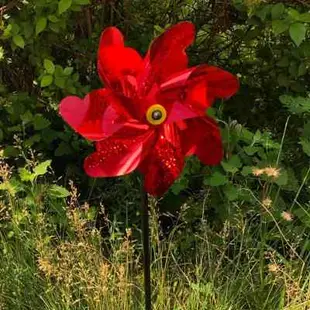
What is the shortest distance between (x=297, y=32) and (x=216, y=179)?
0.60 metres

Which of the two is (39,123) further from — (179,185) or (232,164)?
(232,164)

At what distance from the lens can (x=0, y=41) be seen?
3094 mm

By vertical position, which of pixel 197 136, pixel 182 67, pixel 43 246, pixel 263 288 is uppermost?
pixel 182 67

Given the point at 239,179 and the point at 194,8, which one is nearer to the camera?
the point at 239,179

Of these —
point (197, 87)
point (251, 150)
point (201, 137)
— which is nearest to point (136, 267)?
point (251, 150)

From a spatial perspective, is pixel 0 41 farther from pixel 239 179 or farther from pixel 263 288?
pixel 263 288

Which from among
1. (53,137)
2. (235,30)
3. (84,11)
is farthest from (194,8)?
(53,137)

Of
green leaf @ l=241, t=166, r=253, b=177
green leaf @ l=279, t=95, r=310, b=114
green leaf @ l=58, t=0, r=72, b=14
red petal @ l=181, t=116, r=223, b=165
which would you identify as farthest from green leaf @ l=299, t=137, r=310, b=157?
green leaf @ l=58, t=0, r=72, b=14

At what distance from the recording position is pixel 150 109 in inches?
74.5

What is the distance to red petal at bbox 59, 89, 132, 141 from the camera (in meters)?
1.89

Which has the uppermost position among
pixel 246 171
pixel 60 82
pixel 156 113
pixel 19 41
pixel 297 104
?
pixel 156 113

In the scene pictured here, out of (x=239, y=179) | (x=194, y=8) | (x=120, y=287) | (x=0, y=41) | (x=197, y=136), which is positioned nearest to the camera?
(x=197, y=136)

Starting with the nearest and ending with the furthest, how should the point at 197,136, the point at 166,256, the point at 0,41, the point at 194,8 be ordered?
the point at 197,136, the point at 166,256, the point at 0,41, the point at 194,8

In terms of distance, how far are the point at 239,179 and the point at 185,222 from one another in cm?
27
